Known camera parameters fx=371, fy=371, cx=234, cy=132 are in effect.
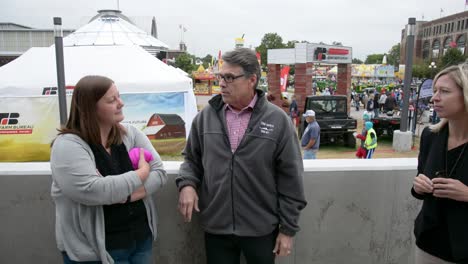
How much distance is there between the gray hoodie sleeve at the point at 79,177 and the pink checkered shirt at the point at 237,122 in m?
0.64

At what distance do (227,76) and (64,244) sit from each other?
1153 mm

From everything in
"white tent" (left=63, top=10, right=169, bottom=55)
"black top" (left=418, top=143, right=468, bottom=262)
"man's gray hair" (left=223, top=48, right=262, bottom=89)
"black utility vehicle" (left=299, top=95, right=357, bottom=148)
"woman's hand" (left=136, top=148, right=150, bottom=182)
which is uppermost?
"white tent" (left=63, top=10, right=169, bottom=55)

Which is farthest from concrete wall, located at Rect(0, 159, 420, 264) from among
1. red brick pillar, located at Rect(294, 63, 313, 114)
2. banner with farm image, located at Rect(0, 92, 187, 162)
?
red brick pillar, located at Rect(294, 63, 313, 114)

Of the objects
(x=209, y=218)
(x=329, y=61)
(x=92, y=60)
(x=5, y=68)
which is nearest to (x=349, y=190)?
(x=209, y=218)

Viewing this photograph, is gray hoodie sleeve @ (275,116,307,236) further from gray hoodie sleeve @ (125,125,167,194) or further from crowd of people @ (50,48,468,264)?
gray hoodie sleeve @ (125,125,167,194)

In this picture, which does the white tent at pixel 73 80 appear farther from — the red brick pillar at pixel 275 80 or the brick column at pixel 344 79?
the brick column at pixel 344 79

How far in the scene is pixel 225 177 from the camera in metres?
1.96

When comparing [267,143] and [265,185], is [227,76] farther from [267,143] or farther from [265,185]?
[265,185]

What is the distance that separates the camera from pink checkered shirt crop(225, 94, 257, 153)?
201 cm

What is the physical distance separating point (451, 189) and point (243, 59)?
3.90ft

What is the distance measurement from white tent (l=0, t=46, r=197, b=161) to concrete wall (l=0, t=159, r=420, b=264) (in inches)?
262

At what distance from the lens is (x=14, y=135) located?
28.7 ft

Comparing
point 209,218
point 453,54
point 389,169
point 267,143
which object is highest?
point 453,54

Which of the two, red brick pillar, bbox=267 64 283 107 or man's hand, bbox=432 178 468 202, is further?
red brick pillar, bbox=267 64 283 107
